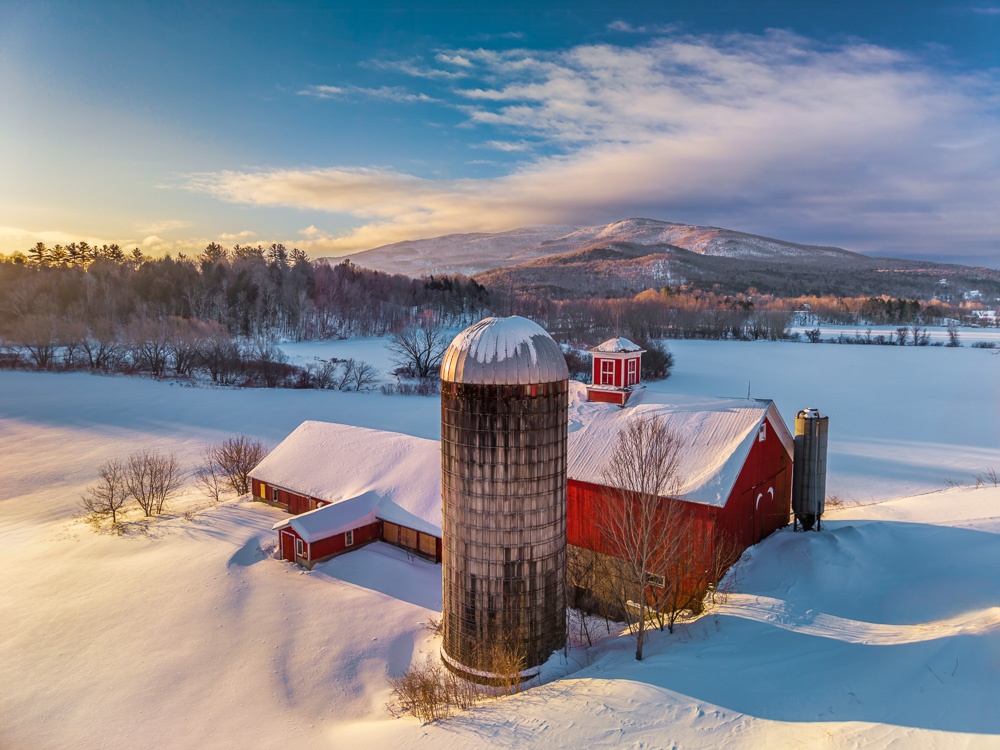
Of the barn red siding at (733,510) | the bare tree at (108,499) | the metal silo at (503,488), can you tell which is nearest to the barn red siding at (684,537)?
the barn red siding at (733,510)

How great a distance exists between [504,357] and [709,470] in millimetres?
7903

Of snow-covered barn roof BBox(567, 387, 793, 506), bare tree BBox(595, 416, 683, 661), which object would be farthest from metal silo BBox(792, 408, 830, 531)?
bare tree BBox(595, 416, 683, 661)

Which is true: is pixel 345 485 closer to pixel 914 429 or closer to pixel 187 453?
pixel 187 453

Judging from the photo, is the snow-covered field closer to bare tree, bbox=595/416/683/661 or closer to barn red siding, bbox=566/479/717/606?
barn red siding, bbox=566/479/717/606

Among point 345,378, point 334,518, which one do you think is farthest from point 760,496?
point 345,378

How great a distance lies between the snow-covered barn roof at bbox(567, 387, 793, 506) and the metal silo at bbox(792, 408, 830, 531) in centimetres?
82

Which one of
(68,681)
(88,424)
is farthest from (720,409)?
(88,424)

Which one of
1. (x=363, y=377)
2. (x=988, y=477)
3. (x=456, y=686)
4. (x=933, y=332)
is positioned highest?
(x=933, y=332)

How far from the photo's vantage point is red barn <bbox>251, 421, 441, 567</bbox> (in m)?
20.5

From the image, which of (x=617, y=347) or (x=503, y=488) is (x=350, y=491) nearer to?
(x=503, y=488)

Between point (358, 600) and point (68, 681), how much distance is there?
7617 mm

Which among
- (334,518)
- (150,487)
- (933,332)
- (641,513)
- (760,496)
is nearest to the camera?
(641,513)

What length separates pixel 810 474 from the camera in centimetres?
1925

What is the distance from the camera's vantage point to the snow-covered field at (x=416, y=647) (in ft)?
31.7
